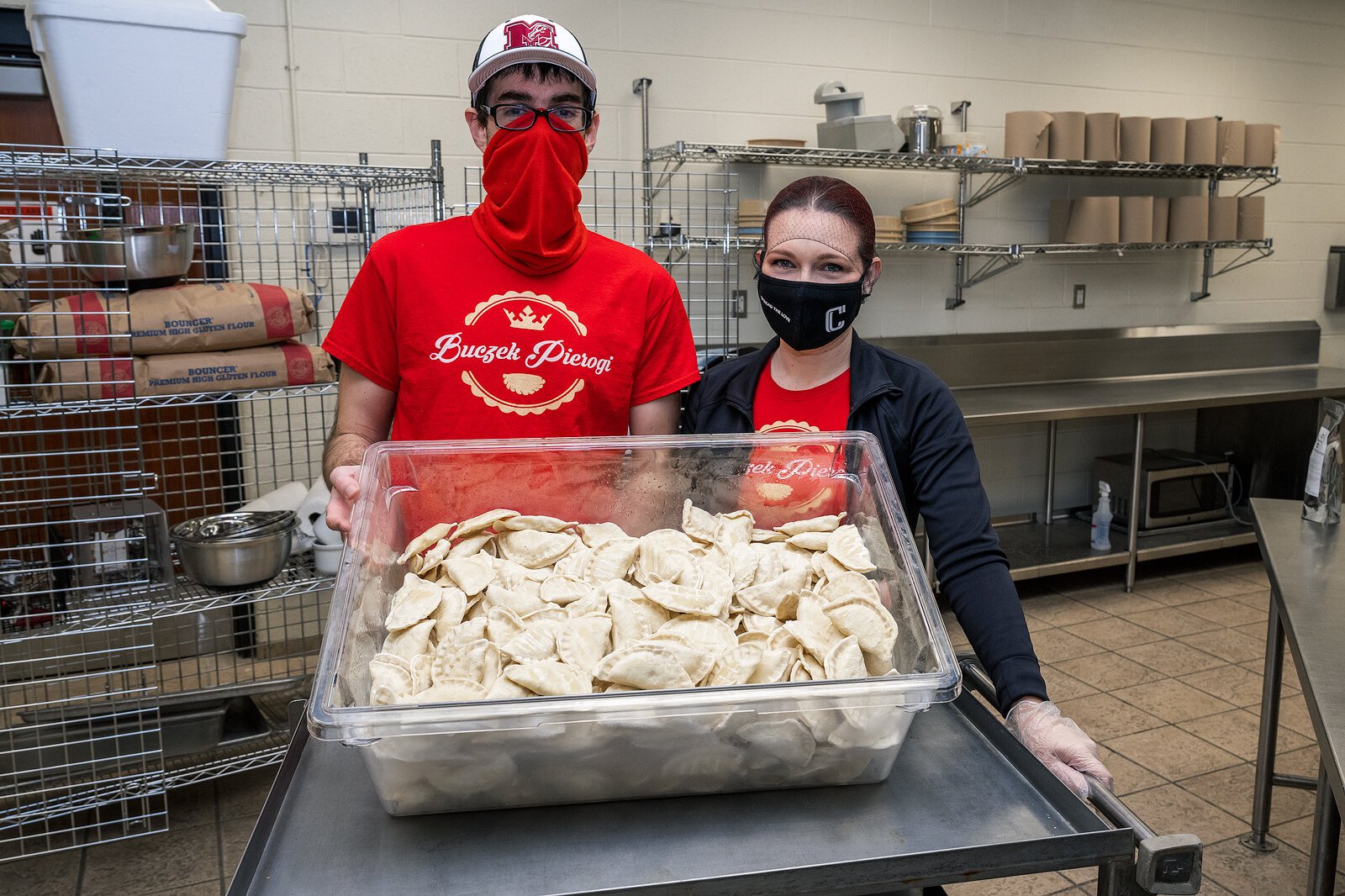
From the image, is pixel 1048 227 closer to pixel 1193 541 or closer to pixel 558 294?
pixel 1193 541

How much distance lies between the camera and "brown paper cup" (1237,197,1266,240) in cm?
443

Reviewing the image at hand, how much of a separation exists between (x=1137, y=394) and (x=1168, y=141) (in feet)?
3.51

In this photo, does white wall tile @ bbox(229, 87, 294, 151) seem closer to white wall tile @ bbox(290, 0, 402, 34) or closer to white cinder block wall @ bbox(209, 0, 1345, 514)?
white cinder block wall @ bbox(209, 0, 1345, 514)

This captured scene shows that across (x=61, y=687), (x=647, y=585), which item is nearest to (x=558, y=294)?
(x=647, y=585)

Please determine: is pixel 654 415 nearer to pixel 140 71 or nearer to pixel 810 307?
pixel 810 307

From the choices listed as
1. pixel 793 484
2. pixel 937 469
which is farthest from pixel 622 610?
pixel 937 469

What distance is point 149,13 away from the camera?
2.13 meters

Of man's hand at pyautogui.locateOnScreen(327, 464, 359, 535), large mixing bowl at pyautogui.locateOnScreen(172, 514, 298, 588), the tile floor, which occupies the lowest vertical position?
the tile floor

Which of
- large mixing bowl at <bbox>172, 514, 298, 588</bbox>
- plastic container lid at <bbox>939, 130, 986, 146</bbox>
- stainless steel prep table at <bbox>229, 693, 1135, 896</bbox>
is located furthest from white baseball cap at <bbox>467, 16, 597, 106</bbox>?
plastic container lid at <bbox>939, 130, 986, 146</bbox>

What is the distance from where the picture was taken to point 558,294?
5.26ft

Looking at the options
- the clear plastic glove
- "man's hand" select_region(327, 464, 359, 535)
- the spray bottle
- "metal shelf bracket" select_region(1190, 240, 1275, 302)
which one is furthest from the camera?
"metal shelf bracket" select_region(1190, 240, 1275, 302)

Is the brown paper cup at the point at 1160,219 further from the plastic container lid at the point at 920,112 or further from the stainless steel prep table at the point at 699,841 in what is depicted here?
the stainless steel prep table at the point at 699,841

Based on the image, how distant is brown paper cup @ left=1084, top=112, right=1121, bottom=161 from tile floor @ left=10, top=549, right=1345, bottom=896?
1.79 meters

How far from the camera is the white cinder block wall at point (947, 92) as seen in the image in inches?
127
